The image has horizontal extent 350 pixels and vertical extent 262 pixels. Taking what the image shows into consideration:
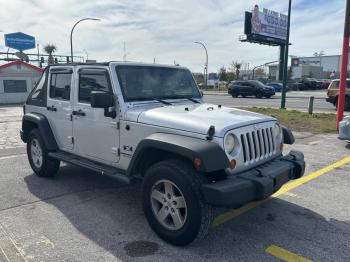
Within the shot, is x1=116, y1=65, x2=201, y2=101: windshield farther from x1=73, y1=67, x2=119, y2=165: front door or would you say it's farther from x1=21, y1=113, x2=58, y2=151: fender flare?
x1=21, y1=113, x2=58, y2=151: fender flare

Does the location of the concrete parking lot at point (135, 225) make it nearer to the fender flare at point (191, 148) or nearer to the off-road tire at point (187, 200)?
the off-road tire at point (187, 200)

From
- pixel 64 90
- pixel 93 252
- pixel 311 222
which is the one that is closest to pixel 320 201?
pixel 311 222

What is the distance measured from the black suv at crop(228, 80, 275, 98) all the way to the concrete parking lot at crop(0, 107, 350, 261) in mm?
26324

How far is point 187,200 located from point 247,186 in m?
0.58

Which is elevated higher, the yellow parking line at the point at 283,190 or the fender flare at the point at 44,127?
the fender flare at the point at 44,127

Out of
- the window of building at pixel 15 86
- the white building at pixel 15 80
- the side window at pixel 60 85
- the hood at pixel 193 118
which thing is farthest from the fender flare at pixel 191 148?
the window of building at pixel 15 86

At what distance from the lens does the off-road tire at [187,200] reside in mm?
3246

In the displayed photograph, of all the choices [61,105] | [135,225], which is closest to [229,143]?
[135,225]

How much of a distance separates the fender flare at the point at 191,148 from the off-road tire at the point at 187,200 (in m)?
0.14

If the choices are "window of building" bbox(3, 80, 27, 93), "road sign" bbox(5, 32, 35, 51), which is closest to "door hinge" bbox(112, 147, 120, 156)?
"window of building" bbox(3, 80, 27, 93)

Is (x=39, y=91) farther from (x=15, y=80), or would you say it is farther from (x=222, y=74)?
(x=222, y=74)

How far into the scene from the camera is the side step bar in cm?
409

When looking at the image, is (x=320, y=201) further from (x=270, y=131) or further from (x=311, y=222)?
(x=270, y=131)

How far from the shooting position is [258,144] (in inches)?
150
